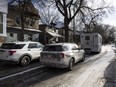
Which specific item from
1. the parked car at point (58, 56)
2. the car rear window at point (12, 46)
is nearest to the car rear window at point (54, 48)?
the parked car at point (58, 56)

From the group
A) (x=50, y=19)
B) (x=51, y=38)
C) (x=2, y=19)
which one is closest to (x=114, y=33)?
(x=50, y=19)

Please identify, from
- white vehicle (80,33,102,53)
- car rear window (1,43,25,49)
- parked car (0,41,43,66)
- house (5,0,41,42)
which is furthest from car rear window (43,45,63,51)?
white vehicle (80,33,102,53)

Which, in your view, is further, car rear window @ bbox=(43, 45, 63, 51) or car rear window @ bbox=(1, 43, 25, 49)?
car rear window @ bbox=(1, 43, 25, 49)

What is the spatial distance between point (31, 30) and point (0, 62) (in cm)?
1945

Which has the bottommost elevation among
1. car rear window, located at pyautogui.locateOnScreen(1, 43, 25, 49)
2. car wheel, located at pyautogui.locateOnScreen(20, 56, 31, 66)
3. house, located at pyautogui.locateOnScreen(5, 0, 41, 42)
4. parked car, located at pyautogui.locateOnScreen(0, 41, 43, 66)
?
car wheel, located at pyautogui.locateOnScreen(20, 56, 31, 66)

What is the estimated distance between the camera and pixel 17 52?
12.5 m

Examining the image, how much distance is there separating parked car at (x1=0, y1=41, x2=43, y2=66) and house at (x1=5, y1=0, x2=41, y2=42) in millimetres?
11066

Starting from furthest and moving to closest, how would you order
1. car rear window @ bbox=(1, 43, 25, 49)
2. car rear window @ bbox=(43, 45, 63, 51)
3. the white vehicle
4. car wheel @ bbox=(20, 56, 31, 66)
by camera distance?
Result: the white vehicle
car wheel @ bbox=(20, 56, 31, 66)
car rear window @ bbox=(1, 43, 25, 49)
car rear window @ bbox=(43, 45, 63, 51)

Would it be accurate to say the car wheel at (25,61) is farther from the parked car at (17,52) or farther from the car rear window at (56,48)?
the car rear window at (56,48)

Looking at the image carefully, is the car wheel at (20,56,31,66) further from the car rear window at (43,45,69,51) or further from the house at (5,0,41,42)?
the house at (5,0,41,42)

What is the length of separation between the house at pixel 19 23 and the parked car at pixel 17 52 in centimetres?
1107

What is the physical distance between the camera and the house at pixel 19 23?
27542 mm

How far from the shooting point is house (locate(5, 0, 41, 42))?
27.5m

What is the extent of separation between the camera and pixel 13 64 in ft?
42.3
